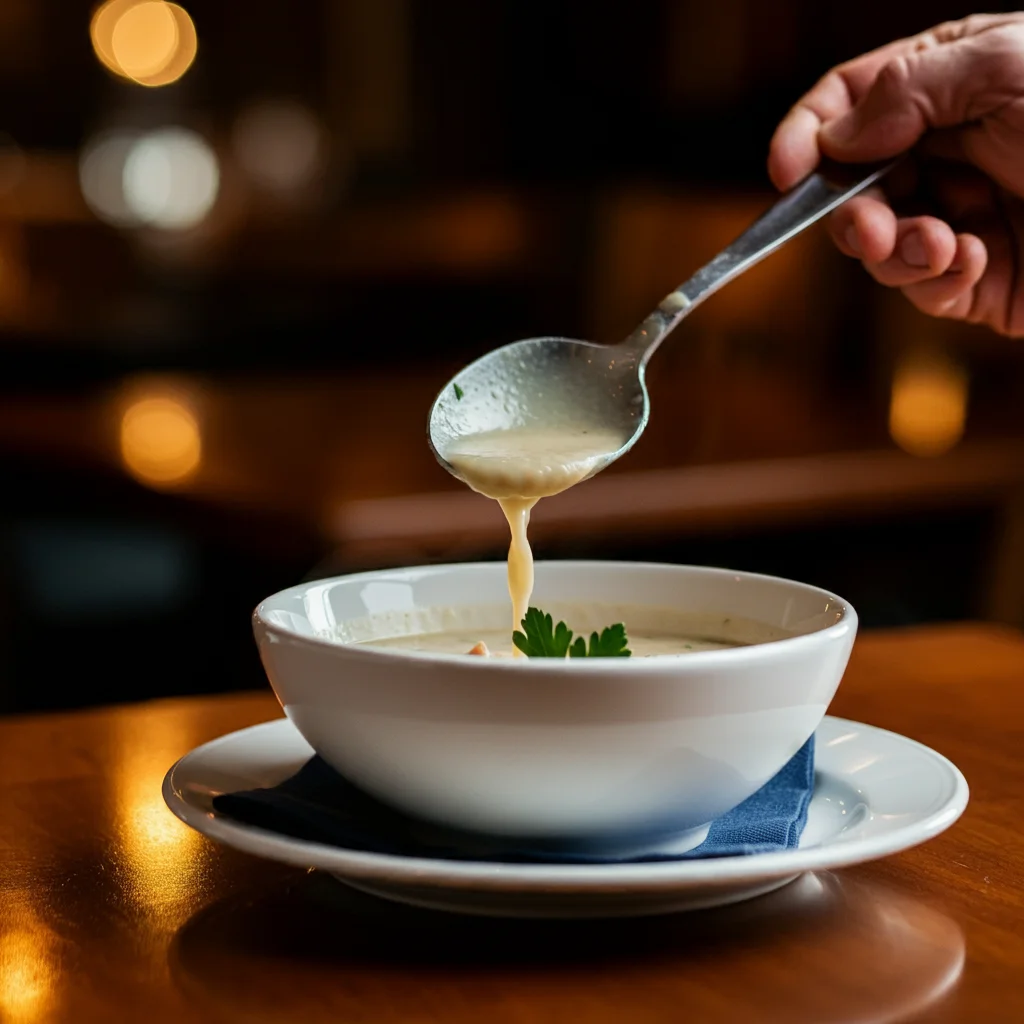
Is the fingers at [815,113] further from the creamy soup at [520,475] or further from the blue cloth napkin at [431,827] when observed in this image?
the blue cloth napkin at [431,827]

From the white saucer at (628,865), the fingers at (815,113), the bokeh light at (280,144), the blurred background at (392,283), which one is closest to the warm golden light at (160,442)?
the blurred background at (392,283)

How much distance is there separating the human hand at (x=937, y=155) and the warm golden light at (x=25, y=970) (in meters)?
0.94

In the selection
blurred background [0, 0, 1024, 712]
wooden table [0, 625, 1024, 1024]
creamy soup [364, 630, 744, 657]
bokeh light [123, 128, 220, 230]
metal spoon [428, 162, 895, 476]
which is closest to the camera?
wooden table [0, 625, 1024, 1024]

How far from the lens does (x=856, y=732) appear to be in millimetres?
954

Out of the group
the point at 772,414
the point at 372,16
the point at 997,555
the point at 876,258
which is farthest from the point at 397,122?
the point at 876,258

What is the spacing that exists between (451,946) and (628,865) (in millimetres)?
91

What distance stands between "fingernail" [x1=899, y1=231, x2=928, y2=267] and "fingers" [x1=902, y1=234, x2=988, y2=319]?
0.04m

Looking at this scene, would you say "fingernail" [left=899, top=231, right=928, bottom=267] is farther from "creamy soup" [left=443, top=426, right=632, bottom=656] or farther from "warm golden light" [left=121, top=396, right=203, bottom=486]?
"warm golden light" [left=121, top=396, right=203, bottom=486]

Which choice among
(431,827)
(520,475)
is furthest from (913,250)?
(431,827)

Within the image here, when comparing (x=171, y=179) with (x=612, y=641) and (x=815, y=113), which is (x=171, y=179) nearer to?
(x=815, y=113)

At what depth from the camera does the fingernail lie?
1.37 metres

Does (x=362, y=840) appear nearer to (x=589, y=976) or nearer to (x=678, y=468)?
(x=589, y=976)

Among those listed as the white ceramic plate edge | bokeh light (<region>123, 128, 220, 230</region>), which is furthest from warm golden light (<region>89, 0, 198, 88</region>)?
the white ceramic plate edge

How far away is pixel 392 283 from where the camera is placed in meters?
4.87
